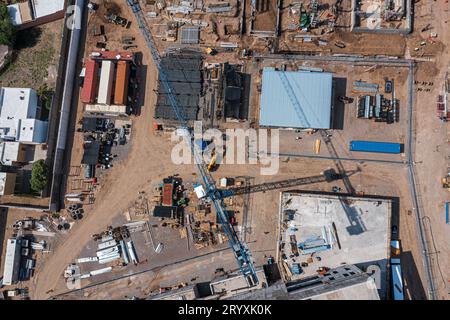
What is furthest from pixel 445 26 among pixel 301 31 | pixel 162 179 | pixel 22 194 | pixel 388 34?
pixel 22 194

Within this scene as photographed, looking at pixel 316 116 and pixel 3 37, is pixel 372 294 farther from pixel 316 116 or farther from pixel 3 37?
pixel 3 37

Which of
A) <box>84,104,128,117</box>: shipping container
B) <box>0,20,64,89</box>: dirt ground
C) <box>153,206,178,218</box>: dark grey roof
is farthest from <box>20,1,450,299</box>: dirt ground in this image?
<box>0,20,64,89</box>: dirt ground

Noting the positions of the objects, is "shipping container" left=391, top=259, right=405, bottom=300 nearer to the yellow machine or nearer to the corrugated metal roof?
the yellow machine

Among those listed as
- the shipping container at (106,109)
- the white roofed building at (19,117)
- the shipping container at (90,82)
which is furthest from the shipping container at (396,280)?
the white roofed building at (19,117)

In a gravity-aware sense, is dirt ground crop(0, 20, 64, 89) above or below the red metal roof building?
above

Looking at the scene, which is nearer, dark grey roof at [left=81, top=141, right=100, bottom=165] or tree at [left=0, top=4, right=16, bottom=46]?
dark grey roof at [left=81, top=141, right=100, bottom=165]

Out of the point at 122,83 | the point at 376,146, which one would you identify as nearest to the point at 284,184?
the point at 376,146

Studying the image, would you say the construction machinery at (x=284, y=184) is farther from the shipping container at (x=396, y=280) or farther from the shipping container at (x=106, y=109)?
the shipping container at (x=106, y=109)
